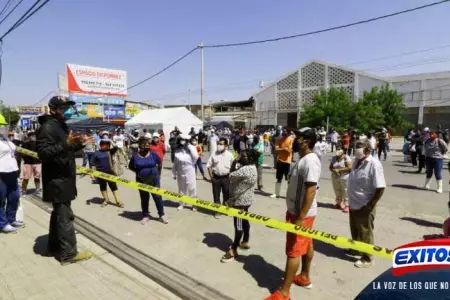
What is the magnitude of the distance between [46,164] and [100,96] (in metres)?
43.3

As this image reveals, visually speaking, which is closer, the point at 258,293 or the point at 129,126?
the point at 258,293

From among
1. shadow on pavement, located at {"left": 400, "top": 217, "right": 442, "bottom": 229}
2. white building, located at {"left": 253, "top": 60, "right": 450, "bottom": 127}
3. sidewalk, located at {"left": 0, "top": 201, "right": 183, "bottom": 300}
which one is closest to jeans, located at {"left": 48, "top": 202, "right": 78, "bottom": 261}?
sidewalk, located at {"left": 0, "top": 201, "right": 183, "bottom": 300}

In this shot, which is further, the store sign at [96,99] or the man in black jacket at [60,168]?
the store sign at [96,99]

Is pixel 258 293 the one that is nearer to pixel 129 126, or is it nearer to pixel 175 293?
pixel 175 293

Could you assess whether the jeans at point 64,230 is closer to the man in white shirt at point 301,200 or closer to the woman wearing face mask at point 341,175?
the man in white shirt at point 301,200

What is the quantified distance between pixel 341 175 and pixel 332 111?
2444 cm

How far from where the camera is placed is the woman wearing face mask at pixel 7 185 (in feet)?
15.5

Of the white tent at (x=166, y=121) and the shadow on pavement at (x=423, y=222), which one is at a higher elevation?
the white tent at (x=166, y=121)

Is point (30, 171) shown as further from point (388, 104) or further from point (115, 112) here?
point (115, 112)

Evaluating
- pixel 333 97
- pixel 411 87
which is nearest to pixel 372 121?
pixel 333 97

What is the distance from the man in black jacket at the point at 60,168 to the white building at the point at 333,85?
42453mm

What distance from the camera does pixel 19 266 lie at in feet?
12.5

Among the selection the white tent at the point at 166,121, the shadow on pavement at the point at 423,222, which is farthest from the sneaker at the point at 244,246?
the white tent at the point at 166,121

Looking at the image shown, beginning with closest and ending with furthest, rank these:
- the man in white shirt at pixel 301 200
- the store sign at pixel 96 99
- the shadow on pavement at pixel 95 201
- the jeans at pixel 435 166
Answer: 1. the man in white shirt at pixel 301 200
2. the shadow on pavement at pixel 95 201
3. the jeans at pixel 435 166
4. the store sign at pixel 96 99
